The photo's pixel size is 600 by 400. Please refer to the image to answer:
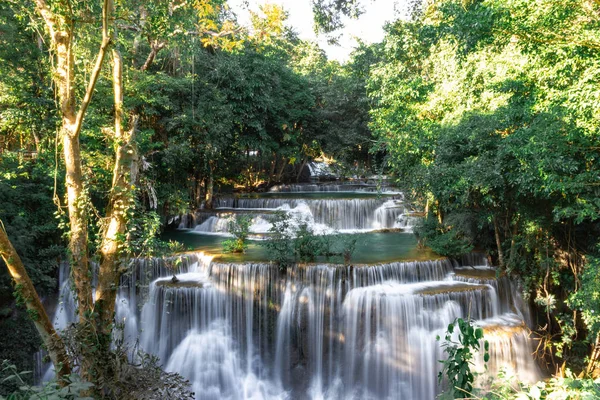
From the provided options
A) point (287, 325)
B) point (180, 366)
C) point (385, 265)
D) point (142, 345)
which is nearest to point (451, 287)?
point (385, 265)

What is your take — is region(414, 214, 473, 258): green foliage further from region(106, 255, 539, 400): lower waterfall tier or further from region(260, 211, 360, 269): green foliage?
region(260, 211, 360, 269): green foliage

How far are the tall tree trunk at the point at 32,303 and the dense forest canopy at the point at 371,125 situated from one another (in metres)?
0.07

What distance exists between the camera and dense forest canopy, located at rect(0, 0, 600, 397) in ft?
16.1

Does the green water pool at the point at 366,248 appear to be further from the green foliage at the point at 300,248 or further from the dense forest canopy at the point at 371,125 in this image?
the dense forest canopy at the point at 371,125

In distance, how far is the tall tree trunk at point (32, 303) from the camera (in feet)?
13.8

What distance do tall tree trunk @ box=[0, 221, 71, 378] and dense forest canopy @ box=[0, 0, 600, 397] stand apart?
0.07 m

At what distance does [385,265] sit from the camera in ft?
29.8

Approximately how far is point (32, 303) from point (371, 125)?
40.5ft

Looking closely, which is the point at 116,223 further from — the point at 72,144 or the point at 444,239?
the point at 444,239

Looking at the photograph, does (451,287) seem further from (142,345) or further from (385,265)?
(142,345)

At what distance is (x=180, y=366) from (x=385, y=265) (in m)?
5.16

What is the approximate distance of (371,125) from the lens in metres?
14.6

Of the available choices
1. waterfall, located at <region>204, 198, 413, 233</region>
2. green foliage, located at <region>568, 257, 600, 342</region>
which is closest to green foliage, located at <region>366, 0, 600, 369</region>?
green foliage, located at <region>568, 257, 600, 342</region>

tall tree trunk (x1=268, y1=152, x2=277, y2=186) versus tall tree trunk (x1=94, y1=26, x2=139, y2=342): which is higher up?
tall tree trunk (x1=268, y1=152, x2=277, y2=186)
